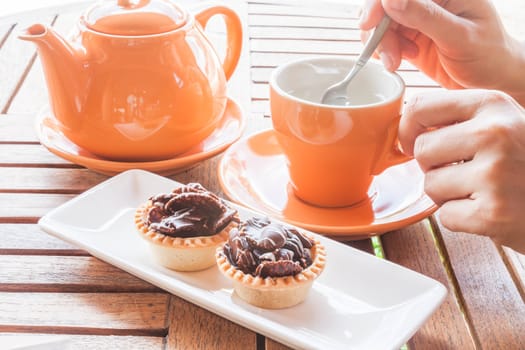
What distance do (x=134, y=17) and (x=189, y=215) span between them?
333 mm

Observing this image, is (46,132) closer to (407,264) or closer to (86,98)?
(86,98)

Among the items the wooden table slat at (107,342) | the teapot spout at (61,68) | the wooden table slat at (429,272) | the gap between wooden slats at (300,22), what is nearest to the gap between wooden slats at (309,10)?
the gap between wooden slats at (300,22)

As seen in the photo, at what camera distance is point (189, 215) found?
819mm

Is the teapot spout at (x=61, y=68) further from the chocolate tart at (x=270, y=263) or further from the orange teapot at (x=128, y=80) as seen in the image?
the chocolate tart at (x=270, y=263)

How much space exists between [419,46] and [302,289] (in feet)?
1.93

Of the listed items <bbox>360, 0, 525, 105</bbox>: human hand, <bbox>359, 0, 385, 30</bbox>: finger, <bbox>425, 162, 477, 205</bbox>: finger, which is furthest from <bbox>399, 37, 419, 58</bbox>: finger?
<bbox>425, 162, 477, 205</bbox>: finger

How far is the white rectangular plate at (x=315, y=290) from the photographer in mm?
687

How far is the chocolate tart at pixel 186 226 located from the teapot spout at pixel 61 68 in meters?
0.22

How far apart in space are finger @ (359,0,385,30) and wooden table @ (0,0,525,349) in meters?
0.25

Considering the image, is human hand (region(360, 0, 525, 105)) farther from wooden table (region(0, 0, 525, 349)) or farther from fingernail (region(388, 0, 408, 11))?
wooden table (region(0, 0, 525, 349))

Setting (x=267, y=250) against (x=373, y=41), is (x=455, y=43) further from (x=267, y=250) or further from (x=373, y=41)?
(x=267, y=250)

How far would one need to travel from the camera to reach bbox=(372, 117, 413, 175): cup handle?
0.90 m

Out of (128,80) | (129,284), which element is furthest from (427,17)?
(129,284)

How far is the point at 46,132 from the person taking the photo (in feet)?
3.51
